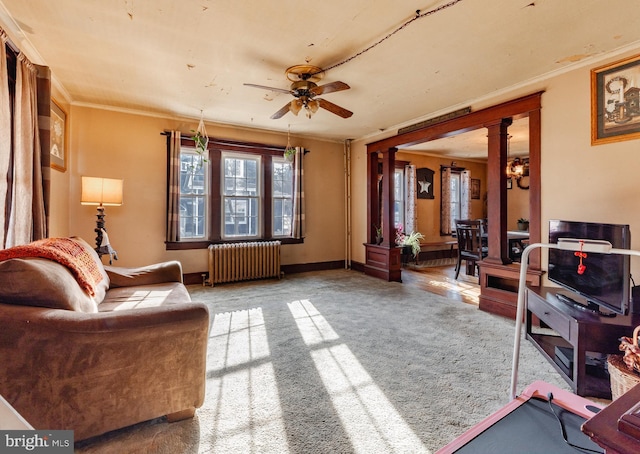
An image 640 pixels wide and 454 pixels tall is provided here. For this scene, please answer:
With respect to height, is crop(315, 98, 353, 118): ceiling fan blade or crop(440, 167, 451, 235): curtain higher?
crop(315, 98, 353, 118): ceiling fan blade

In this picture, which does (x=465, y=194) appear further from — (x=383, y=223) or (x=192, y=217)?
(x=192, y=217)

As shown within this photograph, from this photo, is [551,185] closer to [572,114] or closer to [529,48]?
[572,114]

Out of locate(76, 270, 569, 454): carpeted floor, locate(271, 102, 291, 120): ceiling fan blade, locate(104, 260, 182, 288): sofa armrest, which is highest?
locate(271, 102, 291, 120): ceiling fan blade

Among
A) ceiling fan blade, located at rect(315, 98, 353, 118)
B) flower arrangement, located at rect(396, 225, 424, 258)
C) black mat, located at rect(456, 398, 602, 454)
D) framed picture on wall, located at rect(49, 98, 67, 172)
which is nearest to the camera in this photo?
black mat, located at rect(456, 398, 602, 454)

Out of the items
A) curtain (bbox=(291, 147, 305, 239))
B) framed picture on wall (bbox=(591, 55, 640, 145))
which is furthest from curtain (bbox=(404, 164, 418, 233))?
framed picture on wall (bbox=(591, 55, 640, 145))

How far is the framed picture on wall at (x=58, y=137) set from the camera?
3.31m

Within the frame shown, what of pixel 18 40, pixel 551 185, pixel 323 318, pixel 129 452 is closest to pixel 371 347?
pixel 323 318

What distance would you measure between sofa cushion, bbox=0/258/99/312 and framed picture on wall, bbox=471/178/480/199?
8398mm

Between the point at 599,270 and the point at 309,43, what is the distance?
2770 millimetres

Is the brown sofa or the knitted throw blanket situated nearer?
the brown sofa

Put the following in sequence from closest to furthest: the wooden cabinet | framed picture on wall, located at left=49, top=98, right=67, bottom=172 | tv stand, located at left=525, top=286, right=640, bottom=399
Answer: the wooden cabinet < tv stand, located at left=525, top=286, right=640, bottom=399 < framed picture on wall, located at left=49, top=98, right=67, bottom=172

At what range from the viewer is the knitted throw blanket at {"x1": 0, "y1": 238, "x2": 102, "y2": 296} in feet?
5.59

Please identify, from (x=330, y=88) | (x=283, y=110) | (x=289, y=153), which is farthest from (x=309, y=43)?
(x=289, y=153)

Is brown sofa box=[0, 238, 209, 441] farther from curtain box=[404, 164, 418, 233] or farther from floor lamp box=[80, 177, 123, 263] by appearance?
curtain box=[404, 164, 418, 233]
